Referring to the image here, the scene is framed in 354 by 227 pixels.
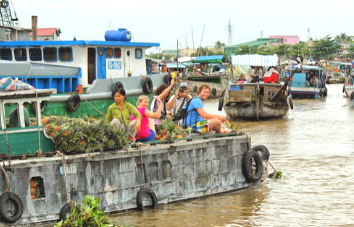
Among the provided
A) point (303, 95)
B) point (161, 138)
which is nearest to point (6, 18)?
point (303, 95)

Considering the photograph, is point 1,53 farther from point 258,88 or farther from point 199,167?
point 258,88

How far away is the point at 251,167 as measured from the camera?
11.4m

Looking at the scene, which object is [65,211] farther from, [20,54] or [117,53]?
[117,53]

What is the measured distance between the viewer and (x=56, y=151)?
8805 mm

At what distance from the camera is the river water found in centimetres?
954

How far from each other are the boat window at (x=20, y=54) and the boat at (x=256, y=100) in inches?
427

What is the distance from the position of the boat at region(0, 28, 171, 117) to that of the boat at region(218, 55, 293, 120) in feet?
23.2

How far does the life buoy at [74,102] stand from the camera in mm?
15539

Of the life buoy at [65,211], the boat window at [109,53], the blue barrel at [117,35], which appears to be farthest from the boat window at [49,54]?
the life buoy at [65,211]

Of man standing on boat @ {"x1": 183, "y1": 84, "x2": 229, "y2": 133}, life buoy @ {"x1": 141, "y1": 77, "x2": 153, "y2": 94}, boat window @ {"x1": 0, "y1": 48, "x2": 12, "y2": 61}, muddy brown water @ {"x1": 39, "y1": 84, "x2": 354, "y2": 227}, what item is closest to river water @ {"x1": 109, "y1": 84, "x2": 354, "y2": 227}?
muddy brown water @ {"x1": 39, "y1": 84, "x2": 354, "y2": 227}

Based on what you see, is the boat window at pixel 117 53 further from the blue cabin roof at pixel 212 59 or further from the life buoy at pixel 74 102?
the blue cabin roof at pixel 212 59

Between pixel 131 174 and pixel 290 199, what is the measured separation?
3.29m

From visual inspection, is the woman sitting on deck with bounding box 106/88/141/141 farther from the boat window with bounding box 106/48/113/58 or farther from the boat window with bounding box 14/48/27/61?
the boat window with bounding box 14/48/27/61

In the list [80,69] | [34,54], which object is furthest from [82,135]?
[34,54]
